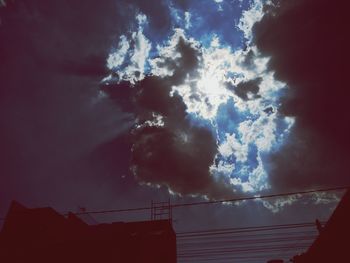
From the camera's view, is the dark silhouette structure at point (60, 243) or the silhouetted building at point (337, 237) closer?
the silhouetted building at point (337, 237)

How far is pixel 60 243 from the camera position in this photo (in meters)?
22.8

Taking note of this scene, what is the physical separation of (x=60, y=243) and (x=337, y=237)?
20.3 metres

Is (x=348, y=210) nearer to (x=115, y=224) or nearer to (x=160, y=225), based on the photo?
(x=160, y=225)

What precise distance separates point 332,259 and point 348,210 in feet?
16.6

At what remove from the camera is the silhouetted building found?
9.51 metres

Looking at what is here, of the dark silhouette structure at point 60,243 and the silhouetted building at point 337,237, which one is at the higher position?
the dark silhouette structure at point 60,243

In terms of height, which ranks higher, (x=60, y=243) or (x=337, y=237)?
(x=60, y=243)

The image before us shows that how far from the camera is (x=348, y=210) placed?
9195 millimetres

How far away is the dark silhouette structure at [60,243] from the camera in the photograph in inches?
862

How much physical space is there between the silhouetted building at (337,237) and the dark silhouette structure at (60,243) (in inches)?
566

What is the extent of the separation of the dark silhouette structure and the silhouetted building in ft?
47.2

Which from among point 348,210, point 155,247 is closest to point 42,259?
point 155,247

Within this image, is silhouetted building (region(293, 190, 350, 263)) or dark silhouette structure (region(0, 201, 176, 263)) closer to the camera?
silhouetted building (region(293, 190, 350, 263))

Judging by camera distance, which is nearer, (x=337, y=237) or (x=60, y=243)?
(x=337, y=237)
